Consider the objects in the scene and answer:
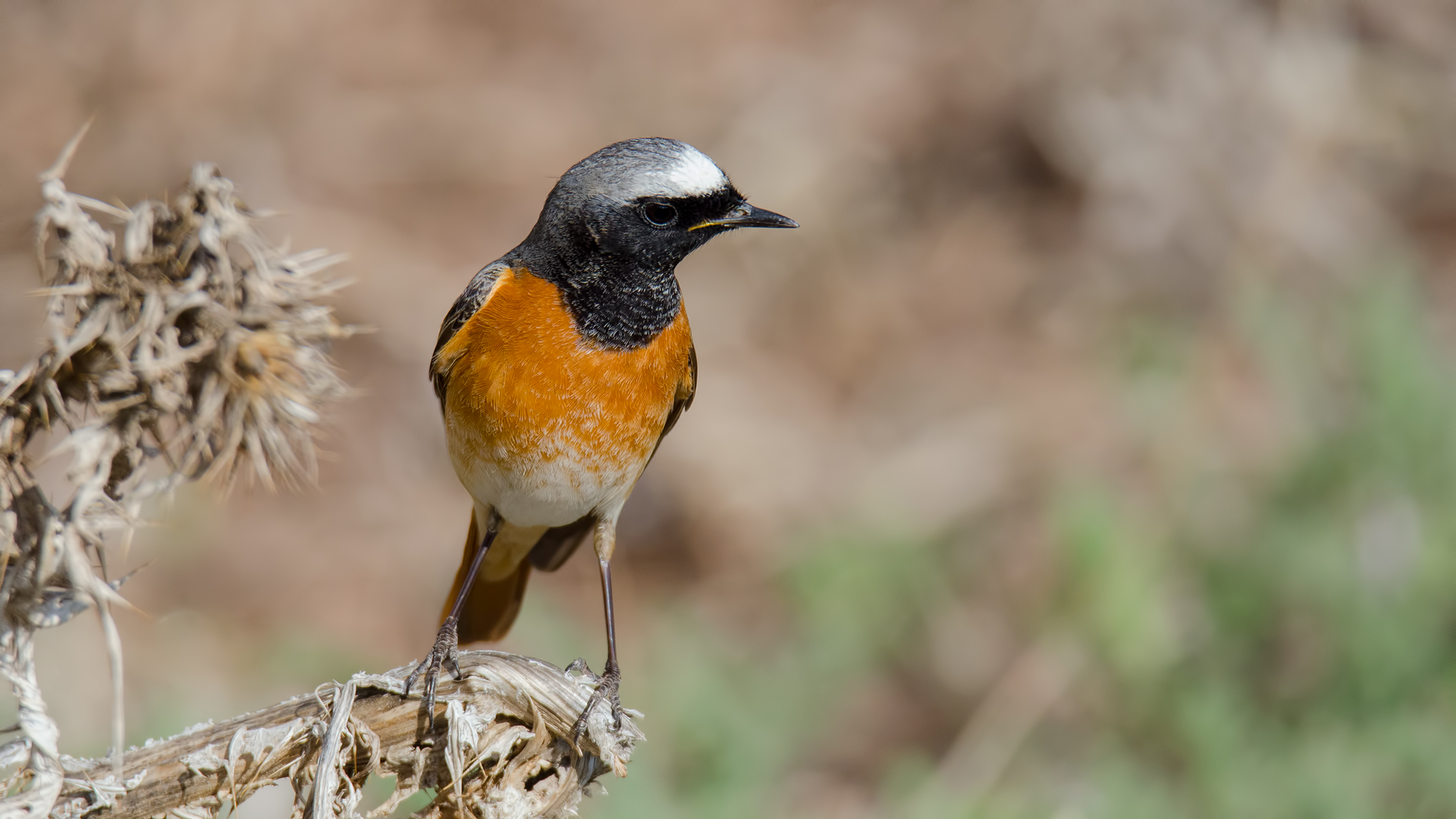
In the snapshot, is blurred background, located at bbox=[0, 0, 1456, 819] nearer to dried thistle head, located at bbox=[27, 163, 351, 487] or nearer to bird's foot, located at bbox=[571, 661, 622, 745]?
bird's foot, located at bbox=[571, 661, 622, 745]

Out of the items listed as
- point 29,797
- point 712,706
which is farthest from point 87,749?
point 29,797

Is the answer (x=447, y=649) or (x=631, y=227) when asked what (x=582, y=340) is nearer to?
(x=631, y=227)

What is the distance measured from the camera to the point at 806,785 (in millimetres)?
6516

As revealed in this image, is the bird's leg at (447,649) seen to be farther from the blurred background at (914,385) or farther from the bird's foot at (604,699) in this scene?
the blurred background at (914,385)

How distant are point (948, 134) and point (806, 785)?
578 cm

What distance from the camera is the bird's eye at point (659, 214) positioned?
309cm

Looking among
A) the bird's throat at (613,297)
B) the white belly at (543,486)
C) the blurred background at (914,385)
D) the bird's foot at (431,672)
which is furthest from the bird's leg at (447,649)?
the blurred background at (914,385)

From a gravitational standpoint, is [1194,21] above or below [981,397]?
above

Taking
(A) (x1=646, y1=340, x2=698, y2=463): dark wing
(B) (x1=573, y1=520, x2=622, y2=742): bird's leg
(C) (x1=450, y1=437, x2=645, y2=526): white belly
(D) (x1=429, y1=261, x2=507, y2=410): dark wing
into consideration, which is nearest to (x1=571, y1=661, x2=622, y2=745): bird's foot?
(B) (x1=573, y1=520, x2=622, y2=742): bird's leg

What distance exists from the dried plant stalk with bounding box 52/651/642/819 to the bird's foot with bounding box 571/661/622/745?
0.01 m

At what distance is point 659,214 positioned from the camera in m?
3.11

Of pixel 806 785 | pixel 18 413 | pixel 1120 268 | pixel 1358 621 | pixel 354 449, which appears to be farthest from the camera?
pixel 1120 268

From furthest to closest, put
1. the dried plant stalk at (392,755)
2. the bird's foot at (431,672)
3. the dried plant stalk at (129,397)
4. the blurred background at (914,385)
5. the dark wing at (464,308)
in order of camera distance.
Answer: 1. the blurred background at (914,385)
2. the dark wing at (464,308)
3. the bird's foot at (431,672)
4. the dried plant stalk at (392,755)
5. the dried plant stalk at (129,397)

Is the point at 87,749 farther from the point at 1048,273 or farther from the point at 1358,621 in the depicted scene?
the point at 1048,273
